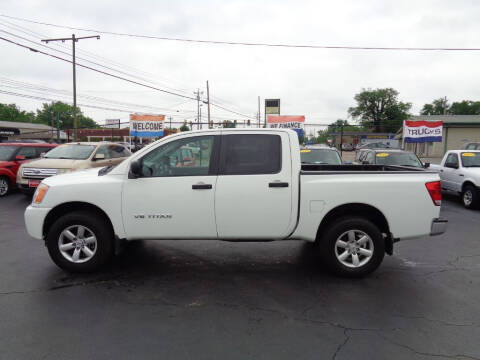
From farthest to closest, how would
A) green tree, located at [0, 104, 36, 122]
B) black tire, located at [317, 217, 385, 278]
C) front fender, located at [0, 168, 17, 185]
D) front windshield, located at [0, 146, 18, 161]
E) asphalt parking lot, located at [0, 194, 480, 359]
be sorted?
green tree, located at [0, 104, 36, 122], front windshield, located at [0, 146, 18, 161], front fender, located at [0, 168, 17, 185], black tire, located at [317, 217, 385, 278], asphalt parking lot, located at [0, 194, 480, 359]

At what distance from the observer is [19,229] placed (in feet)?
21.9

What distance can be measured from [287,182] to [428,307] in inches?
79.0

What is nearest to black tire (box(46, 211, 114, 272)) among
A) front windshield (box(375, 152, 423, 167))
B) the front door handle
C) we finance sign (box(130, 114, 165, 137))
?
the front door handle

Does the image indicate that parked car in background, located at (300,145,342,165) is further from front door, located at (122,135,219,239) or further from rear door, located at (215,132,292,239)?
front door, located at (122,135,219,239)

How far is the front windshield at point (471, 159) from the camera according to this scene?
9828 millimetres

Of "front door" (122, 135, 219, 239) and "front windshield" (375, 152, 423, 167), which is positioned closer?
"front door" (122, 135, 219, 239)

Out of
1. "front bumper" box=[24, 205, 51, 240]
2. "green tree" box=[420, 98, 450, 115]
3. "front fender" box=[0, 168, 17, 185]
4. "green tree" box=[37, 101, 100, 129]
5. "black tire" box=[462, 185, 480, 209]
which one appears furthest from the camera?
"green tree" box=[37, 101, 100, 129]

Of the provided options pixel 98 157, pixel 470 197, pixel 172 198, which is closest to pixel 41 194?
pixel 172 198

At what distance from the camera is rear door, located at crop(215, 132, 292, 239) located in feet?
13.6

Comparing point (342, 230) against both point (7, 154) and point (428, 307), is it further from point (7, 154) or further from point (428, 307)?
point (7, 154)

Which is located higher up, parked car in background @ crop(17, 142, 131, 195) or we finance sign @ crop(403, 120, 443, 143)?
we finance sign @ crop(403, 120, 443, 143)

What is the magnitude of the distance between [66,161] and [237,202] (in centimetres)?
737

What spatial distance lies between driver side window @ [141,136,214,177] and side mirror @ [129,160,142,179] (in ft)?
0.22

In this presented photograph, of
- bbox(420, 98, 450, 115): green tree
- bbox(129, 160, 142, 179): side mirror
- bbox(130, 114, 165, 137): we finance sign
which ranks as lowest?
Result: bbox(129, 160, 142, 179): side mirror
